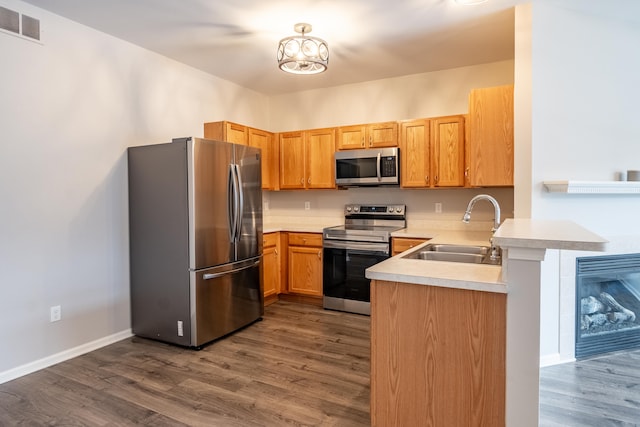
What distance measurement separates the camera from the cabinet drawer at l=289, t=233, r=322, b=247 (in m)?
4.21

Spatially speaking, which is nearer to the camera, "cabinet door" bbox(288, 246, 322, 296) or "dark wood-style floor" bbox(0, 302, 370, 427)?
"dark wood-style floor" bbox(0, 302, 370, 427)

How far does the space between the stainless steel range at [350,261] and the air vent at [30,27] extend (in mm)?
2971

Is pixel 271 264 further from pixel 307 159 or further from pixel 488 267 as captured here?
pixel 488 267

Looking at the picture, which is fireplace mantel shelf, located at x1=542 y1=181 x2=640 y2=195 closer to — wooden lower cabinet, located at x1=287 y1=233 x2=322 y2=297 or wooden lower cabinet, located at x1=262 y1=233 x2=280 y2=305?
wooden lower cabinet, located at x1=287 y1=233 x2=322 y2=297

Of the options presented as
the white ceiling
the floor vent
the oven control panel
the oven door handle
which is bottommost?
the oven door handle

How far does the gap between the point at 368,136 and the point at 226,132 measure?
1.57 m

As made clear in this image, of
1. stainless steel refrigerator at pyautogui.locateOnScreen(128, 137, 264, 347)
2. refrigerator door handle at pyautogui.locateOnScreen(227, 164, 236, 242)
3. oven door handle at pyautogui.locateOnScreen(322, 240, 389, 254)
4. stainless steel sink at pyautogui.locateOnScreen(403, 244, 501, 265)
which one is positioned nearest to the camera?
stainless steel sink at pyautogui.locateOnScreen(403, 244, 501, 265)

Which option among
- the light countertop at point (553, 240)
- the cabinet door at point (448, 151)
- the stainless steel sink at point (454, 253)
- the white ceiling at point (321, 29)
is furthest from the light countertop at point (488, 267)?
the cabinet door at point (448, 151)

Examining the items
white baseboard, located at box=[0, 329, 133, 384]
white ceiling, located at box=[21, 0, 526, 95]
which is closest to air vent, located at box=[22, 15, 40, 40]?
white ceiling, located at box=[21, 0, 526, 95]

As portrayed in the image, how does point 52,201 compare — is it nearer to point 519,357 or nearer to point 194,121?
point 194,121

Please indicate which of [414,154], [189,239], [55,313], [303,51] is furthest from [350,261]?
[55,313]

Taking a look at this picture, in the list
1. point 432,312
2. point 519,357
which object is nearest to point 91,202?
point 432,312

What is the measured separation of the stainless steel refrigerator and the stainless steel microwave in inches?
47.7

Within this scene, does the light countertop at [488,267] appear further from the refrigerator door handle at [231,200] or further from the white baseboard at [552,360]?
the refrigerator door handle at [231,200]
